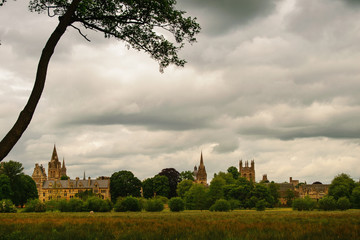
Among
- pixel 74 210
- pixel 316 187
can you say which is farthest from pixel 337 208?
pixel 316 187

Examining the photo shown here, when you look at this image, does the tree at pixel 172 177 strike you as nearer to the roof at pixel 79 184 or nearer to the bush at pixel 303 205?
the roof at pixel 79 184

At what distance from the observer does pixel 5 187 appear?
285 ft

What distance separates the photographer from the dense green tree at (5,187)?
86.4m

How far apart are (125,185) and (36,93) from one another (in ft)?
389

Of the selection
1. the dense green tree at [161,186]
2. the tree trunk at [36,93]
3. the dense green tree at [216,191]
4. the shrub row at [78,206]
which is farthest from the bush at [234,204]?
the tree trunk at [36,93]

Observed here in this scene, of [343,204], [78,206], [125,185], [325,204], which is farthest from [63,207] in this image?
[125,185]

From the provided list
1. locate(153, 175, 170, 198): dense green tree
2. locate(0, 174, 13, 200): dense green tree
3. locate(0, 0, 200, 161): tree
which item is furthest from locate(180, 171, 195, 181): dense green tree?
locate(0, 0, 200, 161): tree

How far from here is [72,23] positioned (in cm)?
1435

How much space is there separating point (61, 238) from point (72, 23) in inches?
309

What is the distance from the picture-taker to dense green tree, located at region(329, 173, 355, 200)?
84750 millimetres

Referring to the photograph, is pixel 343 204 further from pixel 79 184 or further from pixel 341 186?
pixel 79 184

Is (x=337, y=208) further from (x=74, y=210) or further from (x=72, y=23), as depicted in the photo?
(x=72, y=23)

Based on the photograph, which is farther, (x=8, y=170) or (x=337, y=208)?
(x=8, y=170)

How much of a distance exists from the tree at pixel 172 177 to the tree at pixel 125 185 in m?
11.4
